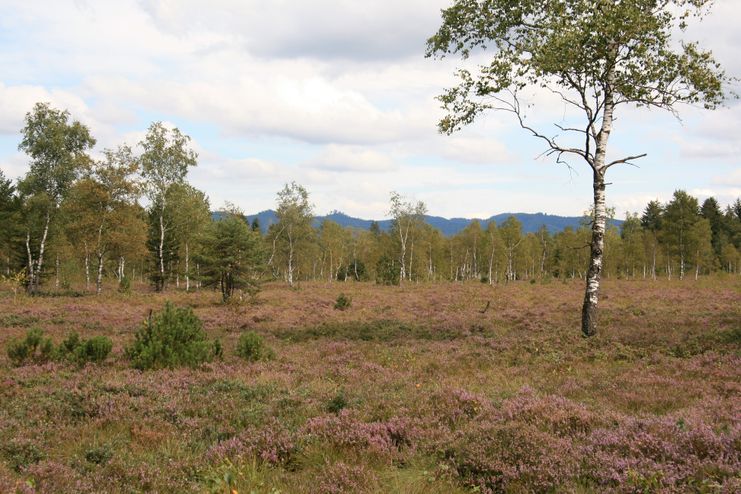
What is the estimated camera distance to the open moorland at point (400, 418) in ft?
17.3

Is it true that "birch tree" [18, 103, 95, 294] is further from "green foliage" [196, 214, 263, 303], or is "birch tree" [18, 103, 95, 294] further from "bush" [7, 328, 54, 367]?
"bush" [7, 328, 54, 367]

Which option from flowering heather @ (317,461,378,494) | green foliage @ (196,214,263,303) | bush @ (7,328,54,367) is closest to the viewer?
flowering heather @ (317,461,378,494)

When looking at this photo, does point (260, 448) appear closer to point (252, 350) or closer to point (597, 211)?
point (252, 350)

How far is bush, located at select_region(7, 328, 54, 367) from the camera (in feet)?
41.7

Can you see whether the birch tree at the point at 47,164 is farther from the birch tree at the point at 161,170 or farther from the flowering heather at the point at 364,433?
the flowering heather at the point at 364,433

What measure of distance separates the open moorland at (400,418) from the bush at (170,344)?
0.47 meters

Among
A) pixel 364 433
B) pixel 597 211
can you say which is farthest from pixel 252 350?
pixel 597 211

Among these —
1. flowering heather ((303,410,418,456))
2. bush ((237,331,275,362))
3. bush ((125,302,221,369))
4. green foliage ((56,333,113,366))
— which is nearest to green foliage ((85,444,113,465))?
flowering heather ((303,410,418,456))

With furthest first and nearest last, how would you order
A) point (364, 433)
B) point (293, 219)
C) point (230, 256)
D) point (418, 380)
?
point (293, 219) → point (230, 256) → point (418, 380) → point (364, 433)

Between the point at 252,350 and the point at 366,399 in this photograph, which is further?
the point at 252,350

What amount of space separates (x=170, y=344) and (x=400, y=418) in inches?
295

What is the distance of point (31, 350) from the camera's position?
12.9 m

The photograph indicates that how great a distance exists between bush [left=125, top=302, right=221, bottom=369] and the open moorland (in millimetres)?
465

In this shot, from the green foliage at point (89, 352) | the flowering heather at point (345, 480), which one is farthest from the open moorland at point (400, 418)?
the green foliage at point (89, 352)
